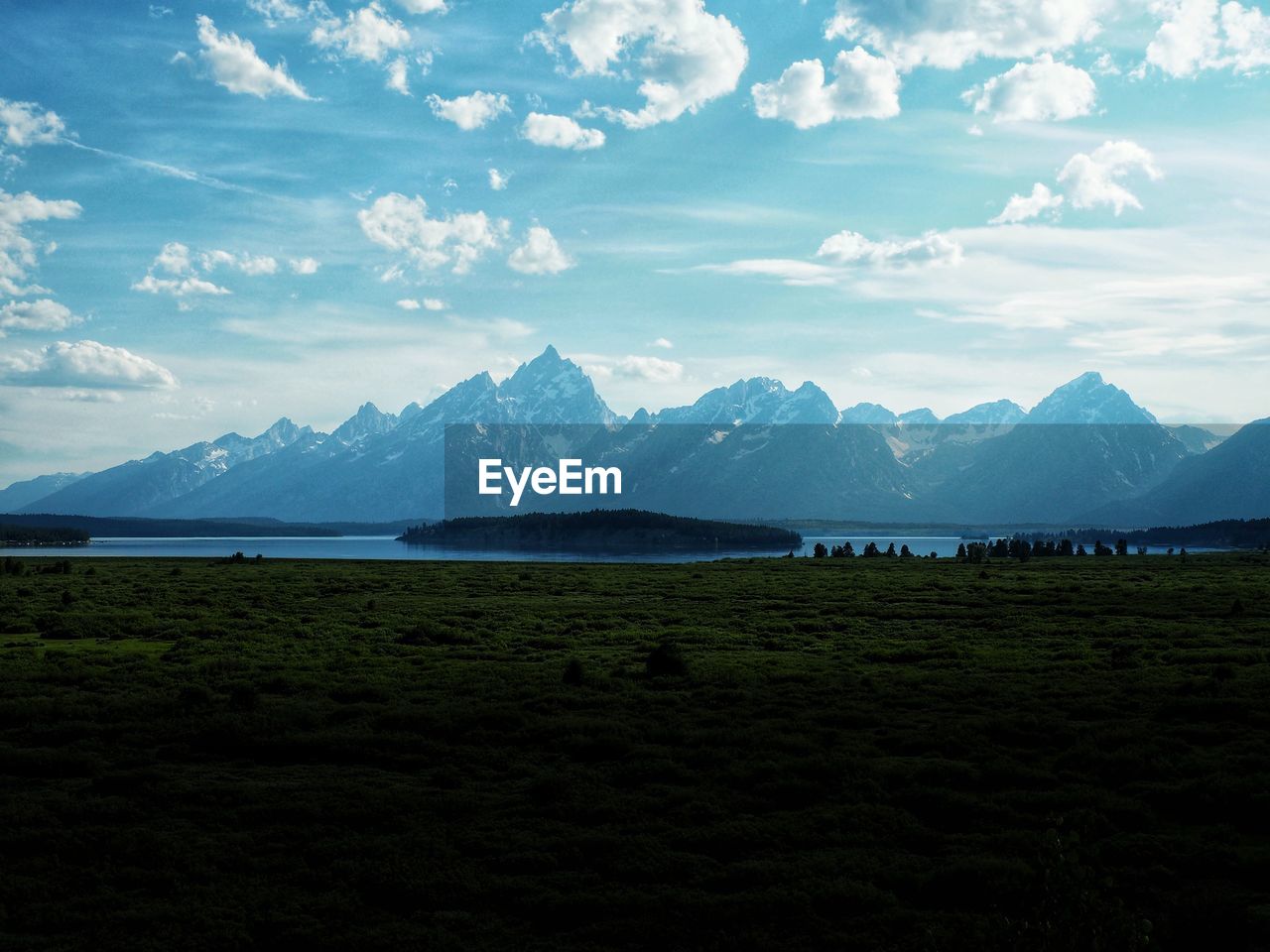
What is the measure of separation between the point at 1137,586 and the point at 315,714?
258 ft

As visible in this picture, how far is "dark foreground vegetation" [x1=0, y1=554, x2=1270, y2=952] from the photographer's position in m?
13.7

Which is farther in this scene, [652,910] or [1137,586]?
[1137,586]

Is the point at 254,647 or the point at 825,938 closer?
the point at 825,938

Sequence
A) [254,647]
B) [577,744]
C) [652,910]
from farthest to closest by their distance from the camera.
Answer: [254,647], [577,744], [652,910]

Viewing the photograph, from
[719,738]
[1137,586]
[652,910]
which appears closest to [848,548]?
[1137,586]

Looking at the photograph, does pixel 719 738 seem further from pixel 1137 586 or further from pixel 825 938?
pixel 1137 586

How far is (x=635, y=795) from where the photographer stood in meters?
19.8

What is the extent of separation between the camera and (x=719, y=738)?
986 inches

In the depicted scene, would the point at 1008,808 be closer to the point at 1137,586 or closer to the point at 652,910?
the point at 652,910

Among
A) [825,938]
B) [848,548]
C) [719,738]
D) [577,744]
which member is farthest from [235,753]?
[848,548]

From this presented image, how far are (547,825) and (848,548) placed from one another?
17030 centimetres

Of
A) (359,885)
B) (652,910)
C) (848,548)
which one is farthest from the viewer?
(848,548)

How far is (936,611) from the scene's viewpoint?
65.2 meters

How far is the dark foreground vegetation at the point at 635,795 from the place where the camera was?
13680mm
